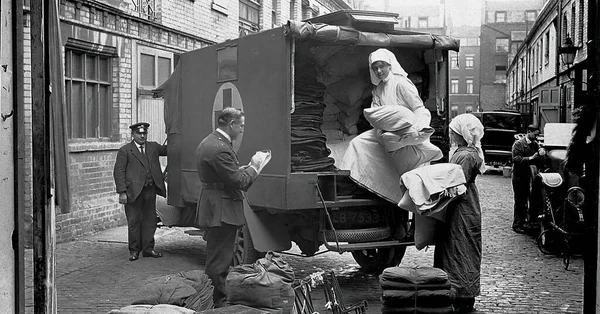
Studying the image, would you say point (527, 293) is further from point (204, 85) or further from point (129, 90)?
point (129, 90)

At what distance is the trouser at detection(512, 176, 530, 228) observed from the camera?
1214cm

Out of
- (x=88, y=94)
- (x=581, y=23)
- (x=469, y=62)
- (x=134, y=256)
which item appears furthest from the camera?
(x=469, y=62)

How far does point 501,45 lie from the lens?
71.8 metres

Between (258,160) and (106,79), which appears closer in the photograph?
(258,160)

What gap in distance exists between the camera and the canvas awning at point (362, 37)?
272 inches

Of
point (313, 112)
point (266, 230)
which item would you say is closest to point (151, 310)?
point (266, 230)

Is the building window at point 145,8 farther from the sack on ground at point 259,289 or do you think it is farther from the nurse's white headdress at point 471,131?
the sack on ground at point 259,289

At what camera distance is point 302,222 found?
7.77 m

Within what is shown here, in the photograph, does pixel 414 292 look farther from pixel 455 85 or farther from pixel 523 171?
pixel 455 85

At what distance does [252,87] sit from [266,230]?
1.61 m

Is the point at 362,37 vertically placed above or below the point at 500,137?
above

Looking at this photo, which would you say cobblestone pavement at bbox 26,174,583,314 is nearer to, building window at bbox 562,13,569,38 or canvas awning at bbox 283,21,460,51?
canvas awning at bbox 283,21,460,51

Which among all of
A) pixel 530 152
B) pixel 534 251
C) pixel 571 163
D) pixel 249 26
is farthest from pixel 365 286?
pixel 249 26

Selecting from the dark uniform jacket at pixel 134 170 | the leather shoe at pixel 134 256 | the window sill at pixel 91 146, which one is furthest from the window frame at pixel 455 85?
the leather shoe at pixel 134 256
